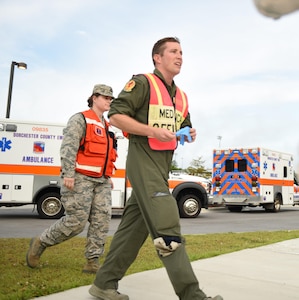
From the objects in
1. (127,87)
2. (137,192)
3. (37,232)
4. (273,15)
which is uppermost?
(127,87)

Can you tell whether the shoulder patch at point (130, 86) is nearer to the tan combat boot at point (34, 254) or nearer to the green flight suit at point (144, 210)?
the green flight suit at point (144, 210)

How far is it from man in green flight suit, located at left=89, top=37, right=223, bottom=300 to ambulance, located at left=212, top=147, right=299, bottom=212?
1263 centimetres

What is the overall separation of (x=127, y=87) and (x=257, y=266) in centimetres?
268

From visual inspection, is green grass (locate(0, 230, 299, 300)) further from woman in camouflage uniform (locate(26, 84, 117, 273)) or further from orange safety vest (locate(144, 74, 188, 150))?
orange safety vest (locate(144, 74, 188, 150))

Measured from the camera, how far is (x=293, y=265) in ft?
14.3

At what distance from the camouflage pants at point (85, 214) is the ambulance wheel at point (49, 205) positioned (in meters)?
6.64

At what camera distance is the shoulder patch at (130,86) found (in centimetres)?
245

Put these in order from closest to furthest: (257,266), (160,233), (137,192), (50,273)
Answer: (160,233), (137,192), (50,273), (257,266)

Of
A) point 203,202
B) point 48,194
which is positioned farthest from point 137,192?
point 203,202

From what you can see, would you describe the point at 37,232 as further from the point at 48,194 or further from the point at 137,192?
the point at 137,192

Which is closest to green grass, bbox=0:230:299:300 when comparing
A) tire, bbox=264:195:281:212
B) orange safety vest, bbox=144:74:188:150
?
orange safety vest, bbox=144:74:188:150

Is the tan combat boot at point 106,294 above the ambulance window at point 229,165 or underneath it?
underneath

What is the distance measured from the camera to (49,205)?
33.5ft

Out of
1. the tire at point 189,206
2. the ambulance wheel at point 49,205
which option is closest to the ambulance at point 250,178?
the tire at point 189,206
